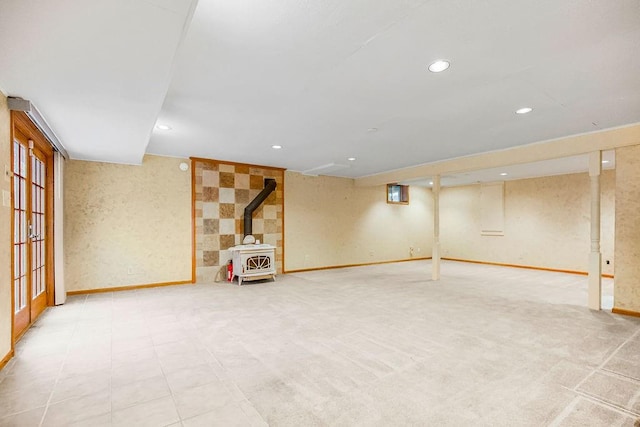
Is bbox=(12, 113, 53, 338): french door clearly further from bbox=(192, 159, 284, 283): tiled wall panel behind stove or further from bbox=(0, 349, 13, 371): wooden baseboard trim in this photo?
bbox=(192, 159, 284, 283): tiled wall panel behind stove

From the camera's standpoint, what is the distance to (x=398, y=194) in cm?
988

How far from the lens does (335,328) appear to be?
354cm

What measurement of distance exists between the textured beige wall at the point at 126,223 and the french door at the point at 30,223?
27.1 inches

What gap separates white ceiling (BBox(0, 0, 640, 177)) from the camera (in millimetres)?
1806

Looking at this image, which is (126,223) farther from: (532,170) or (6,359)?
(532,170)

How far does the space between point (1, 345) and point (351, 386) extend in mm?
2996

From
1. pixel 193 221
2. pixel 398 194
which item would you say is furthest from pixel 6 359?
pixel 398 194

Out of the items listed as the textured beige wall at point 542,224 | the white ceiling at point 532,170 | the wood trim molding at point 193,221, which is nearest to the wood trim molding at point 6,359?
the wood trim molding at point 193,221

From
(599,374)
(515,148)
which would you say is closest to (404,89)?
(599,374)

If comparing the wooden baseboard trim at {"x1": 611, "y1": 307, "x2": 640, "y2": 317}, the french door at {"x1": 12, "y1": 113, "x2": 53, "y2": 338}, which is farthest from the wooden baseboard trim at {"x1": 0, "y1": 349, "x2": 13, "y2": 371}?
the wooden baseboard trim at {"x1": 611, "y1": 307, "x2": 640, "y2": 317}

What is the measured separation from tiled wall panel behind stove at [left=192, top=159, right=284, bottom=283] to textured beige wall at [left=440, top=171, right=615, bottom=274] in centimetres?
633

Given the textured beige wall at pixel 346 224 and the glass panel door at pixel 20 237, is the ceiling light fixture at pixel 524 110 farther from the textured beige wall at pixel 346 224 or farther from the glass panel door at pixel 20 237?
the glass panel door at pixel 20 237

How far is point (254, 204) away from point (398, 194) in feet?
16.9

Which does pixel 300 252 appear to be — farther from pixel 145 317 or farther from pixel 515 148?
pixel 515 148
